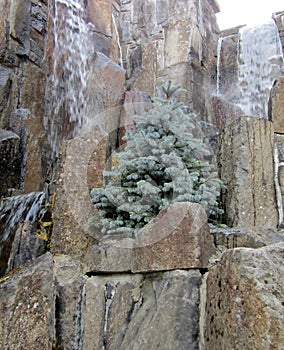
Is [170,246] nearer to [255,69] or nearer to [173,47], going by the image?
[173,47]

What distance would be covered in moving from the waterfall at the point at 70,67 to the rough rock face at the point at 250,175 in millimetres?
5774

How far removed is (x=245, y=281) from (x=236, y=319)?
0.62 feet

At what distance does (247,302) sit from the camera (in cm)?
196

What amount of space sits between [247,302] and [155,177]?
6.67 feet

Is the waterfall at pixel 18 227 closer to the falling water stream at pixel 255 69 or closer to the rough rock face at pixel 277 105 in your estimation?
the rough rock face at pixel 277 105

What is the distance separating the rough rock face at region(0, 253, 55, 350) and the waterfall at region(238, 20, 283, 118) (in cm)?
812

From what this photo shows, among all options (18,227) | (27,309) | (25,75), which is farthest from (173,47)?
(27,309)

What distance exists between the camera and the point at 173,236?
283 cm

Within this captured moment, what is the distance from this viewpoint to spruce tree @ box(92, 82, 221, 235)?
11.8 ft

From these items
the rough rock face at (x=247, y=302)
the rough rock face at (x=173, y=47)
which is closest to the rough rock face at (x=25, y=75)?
the rough rock face at (x=173, y=47)

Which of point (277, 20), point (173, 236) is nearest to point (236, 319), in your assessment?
point (173, 236)

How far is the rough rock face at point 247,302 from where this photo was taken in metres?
1.83

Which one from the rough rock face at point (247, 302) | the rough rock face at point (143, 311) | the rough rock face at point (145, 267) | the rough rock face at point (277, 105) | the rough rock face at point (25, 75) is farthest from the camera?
the rough rock face at point (25, 75)

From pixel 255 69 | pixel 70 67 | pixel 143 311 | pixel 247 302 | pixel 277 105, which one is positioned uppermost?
pixel 255 69
